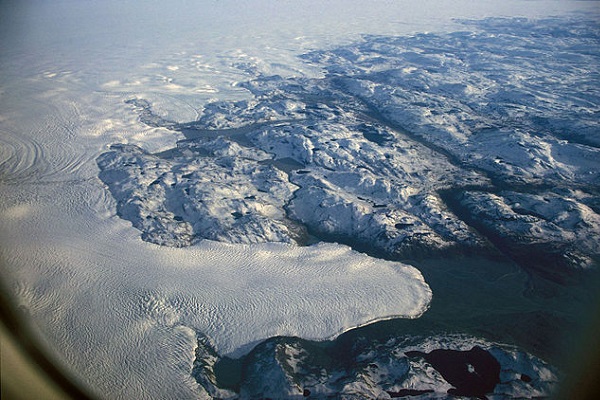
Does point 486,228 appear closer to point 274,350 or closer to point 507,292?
point 507,292

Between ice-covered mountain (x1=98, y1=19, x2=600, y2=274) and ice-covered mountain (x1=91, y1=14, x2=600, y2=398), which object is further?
ice-covered mountain (x1=98, y1=19, x2=600, y2=274)

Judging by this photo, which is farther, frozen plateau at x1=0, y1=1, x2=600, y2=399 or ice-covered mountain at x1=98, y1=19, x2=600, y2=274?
ice-covered mountain at x1=98, y1=19, x2=600, y2=274

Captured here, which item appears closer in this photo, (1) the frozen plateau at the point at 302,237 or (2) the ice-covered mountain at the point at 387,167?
(1) the frozen plateau at the point at 302,237

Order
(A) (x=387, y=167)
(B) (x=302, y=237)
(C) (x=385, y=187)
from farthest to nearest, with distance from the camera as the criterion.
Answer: (A) (x=387, y=167)
(C) (x=385, y=187)
(B) (x=302, y=237)

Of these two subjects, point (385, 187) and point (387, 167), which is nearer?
point (385, 187)

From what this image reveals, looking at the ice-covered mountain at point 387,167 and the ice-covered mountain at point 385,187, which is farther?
the ice-covered mountain at point 387,167

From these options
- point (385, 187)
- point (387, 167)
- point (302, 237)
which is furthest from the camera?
point (387, 167)

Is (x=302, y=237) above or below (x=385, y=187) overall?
below

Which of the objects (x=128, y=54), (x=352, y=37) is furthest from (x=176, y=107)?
(x=352, y=37)

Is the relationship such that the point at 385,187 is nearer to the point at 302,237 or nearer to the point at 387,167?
the point at 387,167

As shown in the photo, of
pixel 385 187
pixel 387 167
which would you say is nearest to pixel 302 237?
pixel 385 187
